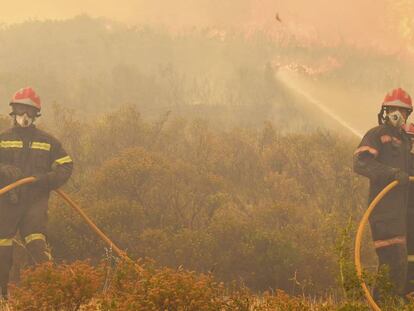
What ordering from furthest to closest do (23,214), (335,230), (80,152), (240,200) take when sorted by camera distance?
(80,152) < (240,200) < (335,230) < (23,214)

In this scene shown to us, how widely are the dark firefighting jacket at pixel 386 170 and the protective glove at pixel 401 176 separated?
4 cm

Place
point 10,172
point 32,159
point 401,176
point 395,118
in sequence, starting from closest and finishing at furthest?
point 401,176 < point 395,118 < point 10,172 < point 32,159

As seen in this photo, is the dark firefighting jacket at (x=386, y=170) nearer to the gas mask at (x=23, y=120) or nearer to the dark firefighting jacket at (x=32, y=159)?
the dark firefighting jacket at (x=32, y=159)

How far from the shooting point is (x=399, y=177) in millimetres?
6418

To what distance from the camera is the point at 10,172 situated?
7.25 meters

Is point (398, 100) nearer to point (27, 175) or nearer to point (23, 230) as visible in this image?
point (27, 175)

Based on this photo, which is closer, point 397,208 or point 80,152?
point 397,208

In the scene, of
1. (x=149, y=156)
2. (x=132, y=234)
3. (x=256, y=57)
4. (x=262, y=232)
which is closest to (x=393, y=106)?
(x=262, y=232)

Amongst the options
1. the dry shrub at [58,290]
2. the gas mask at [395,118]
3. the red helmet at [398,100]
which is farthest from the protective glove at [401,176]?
the dry shrub at [58,290]

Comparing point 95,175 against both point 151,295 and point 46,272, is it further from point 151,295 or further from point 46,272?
point 151,295

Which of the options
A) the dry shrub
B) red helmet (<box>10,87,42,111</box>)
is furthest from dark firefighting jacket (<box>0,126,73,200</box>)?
the dry shrub

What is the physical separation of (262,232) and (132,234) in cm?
215

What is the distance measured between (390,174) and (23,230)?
4.60m

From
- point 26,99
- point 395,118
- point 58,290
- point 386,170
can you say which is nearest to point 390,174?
point 386,170
